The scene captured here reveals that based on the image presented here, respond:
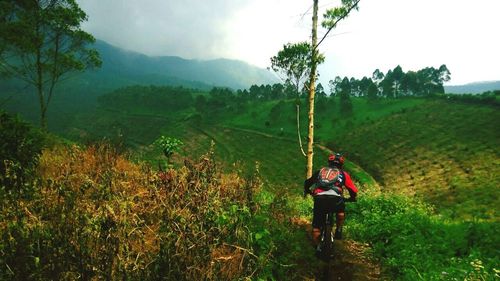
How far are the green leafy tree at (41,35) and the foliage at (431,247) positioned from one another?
81.6 feet

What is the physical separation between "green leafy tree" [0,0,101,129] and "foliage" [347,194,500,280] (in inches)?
980

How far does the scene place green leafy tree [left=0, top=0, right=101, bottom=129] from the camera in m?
25.5

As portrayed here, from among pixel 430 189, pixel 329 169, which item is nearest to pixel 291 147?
pixel 430 189

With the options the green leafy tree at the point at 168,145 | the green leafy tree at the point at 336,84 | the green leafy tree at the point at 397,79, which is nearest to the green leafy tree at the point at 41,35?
the green leafy tree at the point at 168,145

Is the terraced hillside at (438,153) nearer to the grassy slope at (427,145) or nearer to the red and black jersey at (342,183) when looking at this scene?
the grassy slope at (427,145)

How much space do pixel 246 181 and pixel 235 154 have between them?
274 ft

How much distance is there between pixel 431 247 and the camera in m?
8.01

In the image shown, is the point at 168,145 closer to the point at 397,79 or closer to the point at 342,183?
the point at 342,183

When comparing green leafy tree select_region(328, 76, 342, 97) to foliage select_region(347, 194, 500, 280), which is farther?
green leafy tree select_region(328, 76, 342, 97)

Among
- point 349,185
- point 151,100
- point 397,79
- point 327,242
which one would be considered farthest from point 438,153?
point 151,100

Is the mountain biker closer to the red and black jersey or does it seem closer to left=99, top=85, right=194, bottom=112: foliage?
the red and black jersey

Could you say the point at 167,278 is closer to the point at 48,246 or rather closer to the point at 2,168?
the point at 48,246

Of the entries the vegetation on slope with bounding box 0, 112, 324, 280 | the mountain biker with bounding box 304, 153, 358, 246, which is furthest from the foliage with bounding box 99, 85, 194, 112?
the vegetation on slope with bounding box 0, 112, 324, 280

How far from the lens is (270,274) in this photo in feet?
20.5
